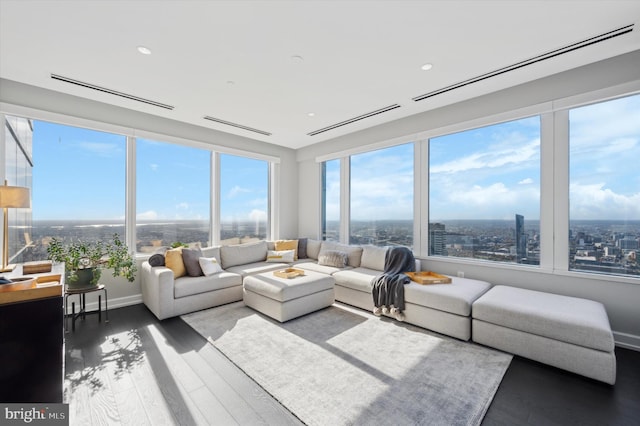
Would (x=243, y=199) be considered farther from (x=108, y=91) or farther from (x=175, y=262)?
(x=108, y=91)

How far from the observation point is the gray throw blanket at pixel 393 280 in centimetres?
329

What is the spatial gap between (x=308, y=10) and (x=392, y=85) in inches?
58.9

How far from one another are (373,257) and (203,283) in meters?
2.53

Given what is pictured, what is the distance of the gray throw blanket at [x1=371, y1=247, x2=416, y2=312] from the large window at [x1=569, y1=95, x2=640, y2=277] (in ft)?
5.67

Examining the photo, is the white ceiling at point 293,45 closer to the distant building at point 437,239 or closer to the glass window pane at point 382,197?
the glass window pane at point 382,197

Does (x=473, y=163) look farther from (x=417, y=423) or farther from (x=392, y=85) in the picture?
(x=417, y=423)

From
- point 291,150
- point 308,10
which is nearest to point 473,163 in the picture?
point 308,10

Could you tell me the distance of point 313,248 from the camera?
538 centimetres

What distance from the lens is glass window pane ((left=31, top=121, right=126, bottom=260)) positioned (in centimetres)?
342

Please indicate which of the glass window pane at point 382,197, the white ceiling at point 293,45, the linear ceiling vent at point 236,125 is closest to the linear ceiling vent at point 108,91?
the white ceiling at point 293,45

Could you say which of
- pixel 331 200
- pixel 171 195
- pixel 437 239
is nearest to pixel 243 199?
pixel 171 195

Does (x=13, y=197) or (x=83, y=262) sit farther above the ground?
(x=13, y=197)

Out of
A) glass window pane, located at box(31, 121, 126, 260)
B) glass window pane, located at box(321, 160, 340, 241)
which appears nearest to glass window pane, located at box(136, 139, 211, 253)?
glass window pane, located at box(31, 121, 126, 260)

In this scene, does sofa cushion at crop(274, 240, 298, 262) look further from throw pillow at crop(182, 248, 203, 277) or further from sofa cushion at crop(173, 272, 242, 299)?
throw pillow at crop(182, 248, 203, 277)
